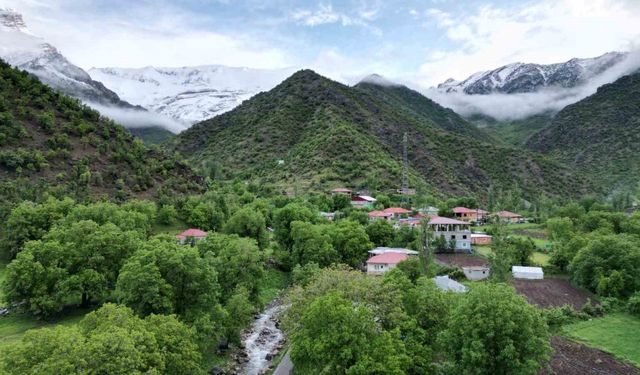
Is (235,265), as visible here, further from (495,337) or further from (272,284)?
(495,337)

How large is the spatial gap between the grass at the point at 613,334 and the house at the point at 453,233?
89.0 ft

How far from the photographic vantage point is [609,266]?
159 ft

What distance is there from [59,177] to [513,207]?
97161 mm

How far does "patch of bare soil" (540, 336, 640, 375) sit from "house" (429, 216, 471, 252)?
32.8 meters

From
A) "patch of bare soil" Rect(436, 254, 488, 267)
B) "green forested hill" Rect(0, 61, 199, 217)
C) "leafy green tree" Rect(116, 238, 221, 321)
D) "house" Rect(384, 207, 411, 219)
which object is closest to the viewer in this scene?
"leafy green tree" Rect(116, 238, 221, 321)

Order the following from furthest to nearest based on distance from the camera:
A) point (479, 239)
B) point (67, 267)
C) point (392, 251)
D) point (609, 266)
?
point (479, 239) < point (392, 251) < point (609, 266) < point (67, 267)

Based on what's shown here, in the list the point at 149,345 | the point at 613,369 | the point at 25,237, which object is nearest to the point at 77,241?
the point at 25,237

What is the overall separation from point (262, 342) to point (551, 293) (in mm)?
30301

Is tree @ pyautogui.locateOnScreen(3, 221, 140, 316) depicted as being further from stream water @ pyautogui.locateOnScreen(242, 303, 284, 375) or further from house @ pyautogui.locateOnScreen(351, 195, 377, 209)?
house @ pyautogui.locateOnScreen(351, 195, 377, 209)

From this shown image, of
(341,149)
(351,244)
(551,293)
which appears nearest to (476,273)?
(551,293)

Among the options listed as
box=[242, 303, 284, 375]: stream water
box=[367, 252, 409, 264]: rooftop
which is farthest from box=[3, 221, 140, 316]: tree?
box=[367, 252, 409, 264]: rooftop

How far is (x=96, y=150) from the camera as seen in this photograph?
8550 cm

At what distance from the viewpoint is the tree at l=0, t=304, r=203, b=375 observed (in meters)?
22.4

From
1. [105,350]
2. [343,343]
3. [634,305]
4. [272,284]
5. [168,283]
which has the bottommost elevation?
[272,284]
